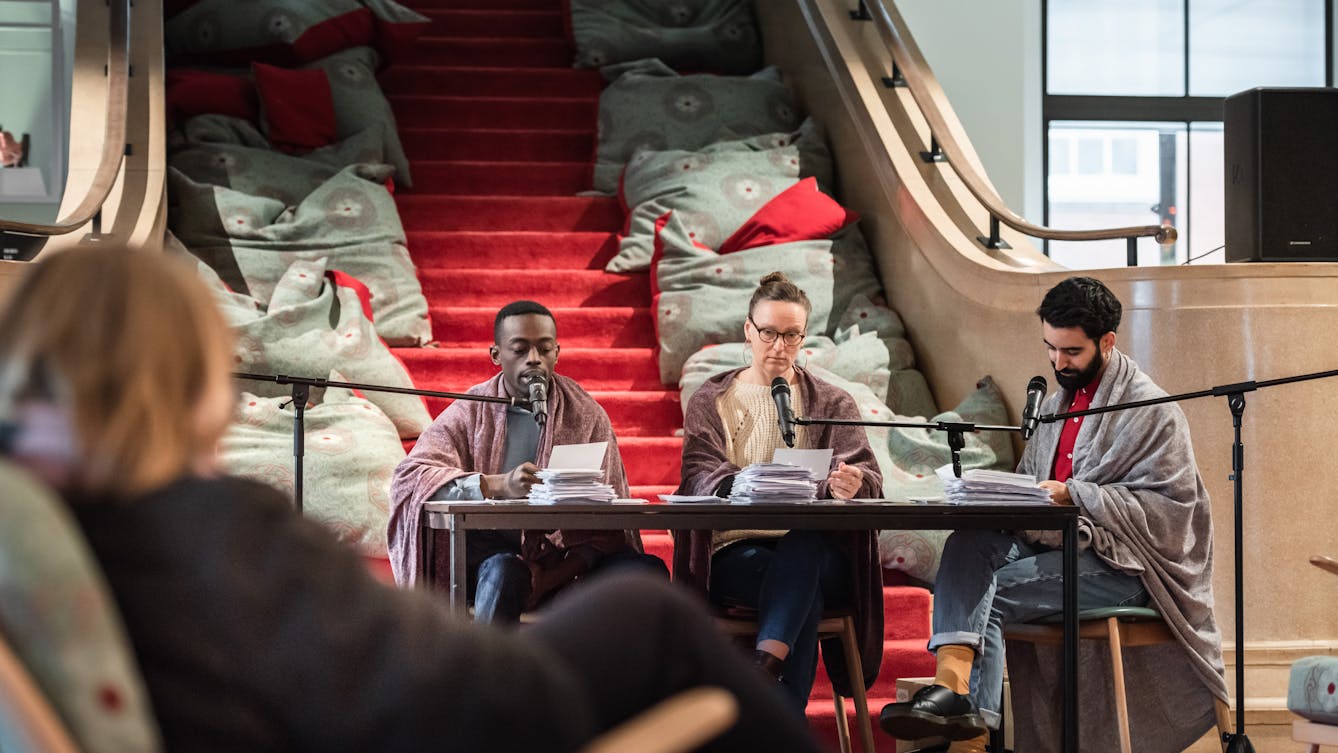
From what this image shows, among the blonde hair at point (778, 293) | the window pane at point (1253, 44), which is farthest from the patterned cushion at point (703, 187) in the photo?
the window pane at point (1253, 44)

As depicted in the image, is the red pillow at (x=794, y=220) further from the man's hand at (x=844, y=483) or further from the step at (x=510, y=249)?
the man's hand at (x=844, y=483)

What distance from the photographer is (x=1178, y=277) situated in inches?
153

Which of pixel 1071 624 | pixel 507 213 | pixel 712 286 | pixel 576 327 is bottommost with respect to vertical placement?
pixel 1071 624

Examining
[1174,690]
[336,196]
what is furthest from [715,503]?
[336,196]

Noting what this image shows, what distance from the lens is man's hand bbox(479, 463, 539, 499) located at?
2953 millimetres

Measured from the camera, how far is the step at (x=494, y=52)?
21.3 feet

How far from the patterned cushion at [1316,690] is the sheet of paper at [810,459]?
2.95 feet

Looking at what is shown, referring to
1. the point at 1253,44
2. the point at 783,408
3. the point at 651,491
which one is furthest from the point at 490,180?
the point at 1253,44

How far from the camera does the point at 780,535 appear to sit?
336 centimetres

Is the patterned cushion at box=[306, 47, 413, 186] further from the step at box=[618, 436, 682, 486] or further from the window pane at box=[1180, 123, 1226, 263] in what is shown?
the window pane at box=[1180, 123, 1226, 263]

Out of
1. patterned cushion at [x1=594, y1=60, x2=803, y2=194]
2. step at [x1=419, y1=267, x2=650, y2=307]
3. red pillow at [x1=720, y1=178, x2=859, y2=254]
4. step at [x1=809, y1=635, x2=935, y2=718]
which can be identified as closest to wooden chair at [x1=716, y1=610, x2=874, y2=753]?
step at [x1=809, y1=635, x2=935, y2=718]

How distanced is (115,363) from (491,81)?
17.5 feet

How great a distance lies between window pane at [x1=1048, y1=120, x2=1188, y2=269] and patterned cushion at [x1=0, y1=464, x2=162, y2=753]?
683cm

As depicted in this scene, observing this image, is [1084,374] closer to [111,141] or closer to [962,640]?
[962,640]
